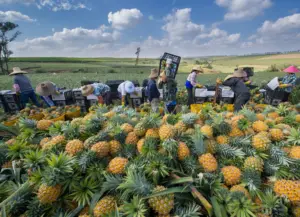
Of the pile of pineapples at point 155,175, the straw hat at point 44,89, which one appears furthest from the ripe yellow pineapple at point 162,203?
the straw hat at point 44,89

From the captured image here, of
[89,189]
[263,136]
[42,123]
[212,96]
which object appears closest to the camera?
[89,189]

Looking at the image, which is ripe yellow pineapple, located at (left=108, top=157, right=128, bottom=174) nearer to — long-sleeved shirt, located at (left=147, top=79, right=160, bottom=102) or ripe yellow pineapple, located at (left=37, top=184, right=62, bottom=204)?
ripe yellow pineapple, located at (left=37, top=184, right=62, bottom=204)

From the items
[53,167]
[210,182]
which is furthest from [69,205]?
[210,182]

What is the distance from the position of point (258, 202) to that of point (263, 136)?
517 millimetres

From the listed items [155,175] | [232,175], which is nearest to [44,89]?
[155,175]

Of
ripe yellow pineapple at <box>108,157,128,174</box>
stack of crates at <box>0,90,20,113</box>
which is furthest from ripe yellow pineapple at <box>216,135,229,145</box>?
stack of crates at <box>0,90,20,113</box>

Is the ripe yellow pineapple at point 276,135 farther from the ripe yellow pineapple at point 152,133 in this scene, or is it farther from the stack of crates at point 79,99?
the stack of crates at point 79,99

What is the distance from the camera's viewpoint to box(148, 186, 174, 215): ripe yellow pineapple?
874 millimetres

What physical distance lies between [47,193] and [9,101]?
8644 millimetres

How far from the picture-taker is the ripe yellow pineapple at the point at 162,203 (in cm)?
87

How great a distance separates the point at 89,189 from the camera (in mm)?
1027

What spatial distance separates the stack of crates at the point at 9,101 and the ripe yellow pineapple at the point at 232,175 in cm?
879

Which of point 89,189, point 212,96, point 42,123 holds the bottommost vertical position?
point 212,96

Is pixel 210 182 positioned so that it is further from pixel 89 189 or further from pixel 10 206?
pixel 10 206
